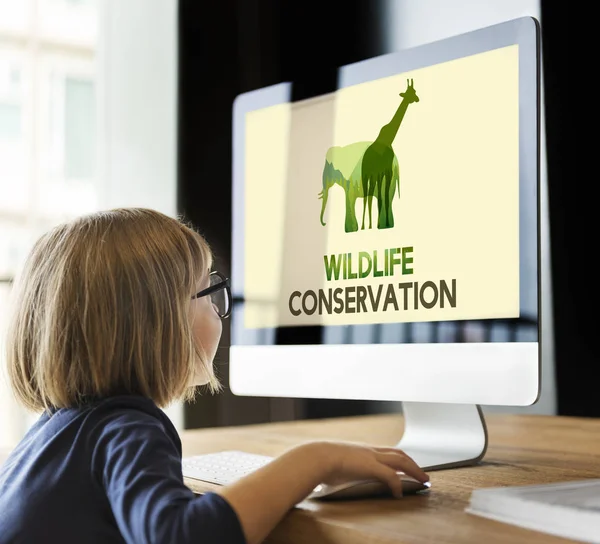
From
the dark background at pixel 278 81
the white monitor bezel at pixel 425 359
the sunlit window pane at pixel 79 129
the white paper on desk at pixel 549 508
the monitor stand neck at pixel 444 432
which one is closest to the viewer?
the white paper on desk at pixel 549 508

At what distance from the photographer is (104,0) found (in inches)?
95.8

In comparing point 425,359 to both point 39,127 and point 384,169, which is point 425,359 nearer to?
point 384,169

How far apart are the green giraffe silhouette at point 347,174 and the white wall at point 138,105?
1.12 m

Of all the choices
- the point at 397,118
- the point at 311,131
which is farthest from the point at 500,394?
the point at 311,131

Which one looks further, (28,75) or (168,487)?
(28,75)

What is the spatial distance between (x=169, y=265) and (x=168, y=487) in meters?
0.26

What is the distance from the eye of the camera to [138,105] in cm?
231

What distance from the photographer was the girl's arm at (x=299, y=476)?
2.12ft

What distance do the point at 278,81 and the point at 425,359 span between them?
1.32 metres

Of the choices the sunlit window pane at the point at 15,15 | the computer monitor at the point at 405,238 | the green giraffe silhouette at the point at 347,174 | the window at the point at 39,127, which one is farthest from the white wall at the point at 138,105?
the sunlit window pane at the point at 15,15

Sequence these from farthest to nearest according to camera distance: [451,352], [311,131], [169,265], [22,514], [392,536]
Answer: [311,131]
[451,352]
[169,265]
[22,514]
[392,536]

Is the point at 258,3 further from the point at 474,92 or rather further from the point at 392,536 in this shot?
the point at 392,536

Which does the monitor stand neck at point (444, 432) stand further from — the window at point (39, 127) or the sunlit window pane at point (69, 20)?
the sunlit window pane at point (69, 20)

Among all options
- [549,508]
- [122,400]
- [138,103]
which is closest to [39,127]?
[138,103]
